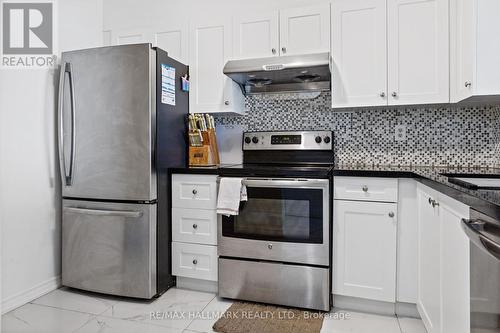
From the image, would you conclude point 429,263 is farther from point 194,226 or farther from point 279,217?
point 194,226

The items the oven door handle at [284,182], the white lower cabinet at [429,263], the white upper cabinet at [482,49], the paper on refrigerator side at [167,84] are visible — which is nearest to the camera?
the white lower cabinet at [429,263]

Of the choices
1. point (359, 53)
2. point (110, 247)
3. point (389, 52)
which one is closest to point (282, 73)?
point (359, 53)

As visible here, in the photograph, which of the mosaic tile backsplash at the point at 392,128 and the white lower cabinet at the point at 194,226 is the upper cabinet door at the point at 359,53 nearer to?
the mosaic tile backsplash at the point at 392,128

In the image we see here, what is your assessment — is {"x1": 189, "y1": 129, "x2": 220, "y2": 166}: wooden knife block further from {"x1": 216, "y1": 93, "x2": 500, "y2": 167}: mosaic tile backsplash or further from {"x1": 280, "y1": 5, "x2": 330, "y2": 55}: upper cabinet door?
{"x1": 280, "y1": 5, "x2": 330, "y2": 55}: upper cabinet door

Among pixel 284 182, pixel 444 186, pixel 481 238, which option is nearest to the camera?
pixel 481 238

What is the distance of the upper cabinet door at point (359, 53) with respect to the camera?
221 cm

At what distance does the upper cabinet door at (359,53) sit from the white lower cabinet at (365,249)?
2.50 ft

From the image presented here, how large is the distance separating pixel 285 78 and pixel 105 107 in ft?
4.28

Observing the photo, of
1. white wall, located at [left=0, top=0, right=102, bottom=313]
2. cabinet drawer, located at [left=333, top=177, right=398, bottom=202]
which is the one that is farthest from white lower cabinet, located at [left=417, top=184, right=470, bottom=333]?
white wall, located at [left=0, top=0, right=102, bottom=313]

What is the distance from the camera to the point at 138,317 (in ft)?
6.57

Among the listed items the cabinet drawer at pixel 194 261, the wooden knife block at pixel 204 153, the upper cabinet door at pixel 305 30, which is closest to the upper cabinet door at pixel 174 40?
the wooden knife block at pixel 204 153

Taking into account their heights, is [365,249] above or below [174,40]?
below

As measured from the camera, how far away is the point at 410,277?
1938 millimetres

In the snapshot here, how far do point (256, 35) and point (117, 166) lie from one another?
1.38 metres
